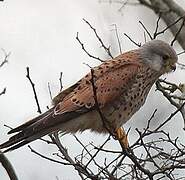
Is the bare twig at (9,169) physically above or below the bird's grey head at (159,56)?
below

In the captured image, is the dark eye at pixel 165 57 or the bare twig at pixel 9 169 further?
the dark eye at pixel 165 57

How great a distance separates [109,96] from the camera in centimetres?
199

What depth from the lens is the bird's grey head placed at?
2.09 metres

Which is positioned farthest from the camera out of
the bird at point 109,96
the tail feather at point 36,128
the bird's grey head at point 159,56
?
the bird's grey head at point 159,56

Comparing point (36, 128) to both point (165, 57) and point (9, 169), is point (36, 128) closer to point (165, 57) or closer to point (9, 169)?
point (9, 169)

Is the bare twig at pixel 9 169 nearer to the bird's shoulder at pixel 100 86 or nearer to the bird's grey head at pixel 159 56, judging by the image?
the bird's shoulder at pixel 100 86

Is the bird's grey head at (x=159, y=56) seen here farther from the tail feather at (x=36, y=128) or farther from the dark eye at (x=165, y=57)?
the tail feather at (x=36, y=128)

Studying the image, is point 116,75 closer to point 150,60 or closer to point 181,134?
point 150,60

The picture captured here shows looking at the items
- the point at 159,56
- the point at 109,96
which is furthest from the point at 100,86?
the point at 159,56

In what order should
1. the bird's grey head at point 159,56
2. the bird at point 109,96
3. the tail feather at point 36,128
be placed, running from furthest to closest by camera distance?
1. the bird's grey head at point 159,56
2. the bird at point 109,96
3. the tail feather at point 36,128

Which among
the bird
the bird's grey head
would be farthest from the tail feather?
the bird's grey head

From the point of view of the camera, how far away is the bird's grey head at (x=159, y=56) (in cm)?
209

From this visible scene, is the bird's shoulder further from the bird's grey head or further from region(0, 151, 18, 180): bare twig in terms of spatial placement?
region(0, 151, 18, 180): bare twig

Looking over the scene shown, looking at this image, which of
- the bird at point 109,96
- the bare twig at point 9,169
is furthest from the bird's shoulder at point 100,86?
the bare twig at point 9,169
